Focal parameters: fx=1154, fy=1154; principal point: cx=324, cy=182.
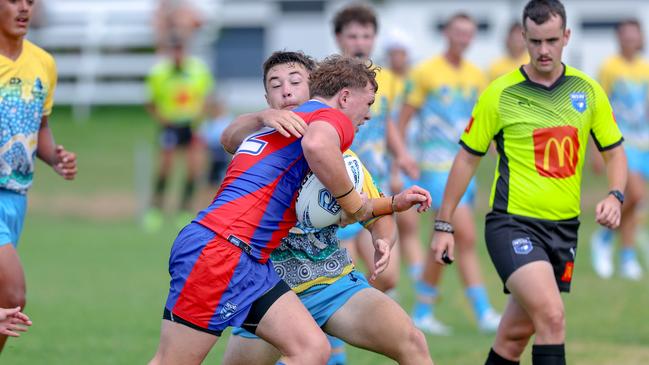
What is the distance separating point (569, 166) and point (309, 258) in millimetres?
1769

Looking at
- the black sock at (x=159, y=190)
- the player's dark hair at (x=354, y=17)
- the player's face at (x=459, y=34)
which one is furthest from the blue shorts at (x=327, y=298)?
the black sock at (x=159, y=190)

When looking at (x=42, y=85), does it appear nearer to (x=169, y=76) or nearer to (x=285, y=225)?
(x=285, y=225)

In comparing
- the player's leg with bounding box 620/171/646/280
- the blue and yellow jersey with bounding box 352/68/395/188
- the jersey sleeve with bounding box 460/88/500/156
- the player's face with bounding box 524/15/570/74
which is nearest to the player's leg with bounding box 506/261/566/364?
the jersey sleeve with bounding box 460/88/500/156

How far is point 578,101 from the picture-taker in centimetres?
671

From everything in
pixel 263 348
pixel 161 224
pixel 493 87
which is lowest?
pixel 161 224

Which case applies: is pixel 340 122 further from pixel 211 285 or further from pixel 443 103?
pixel 443 103

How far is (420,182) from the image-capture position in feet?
36.1

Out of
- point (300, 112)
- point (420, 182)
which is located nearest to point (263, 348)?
point (300, 112)

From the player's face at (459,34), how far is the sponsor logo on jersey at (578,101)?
410 cm

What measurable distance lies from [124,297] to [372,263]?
490 centimetres

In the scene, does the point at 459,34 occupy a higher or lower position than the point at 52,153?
higher

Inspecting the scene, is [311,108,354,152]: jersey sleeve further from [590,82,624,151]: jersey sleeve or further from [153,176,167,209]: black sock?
[153,176,167,209]: black sock

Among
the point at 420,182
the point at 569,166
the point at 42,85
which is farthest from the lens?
the point at 420,182

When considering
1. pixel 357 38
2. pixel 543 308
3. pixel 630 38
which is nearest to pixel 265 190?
pixel 543 308
